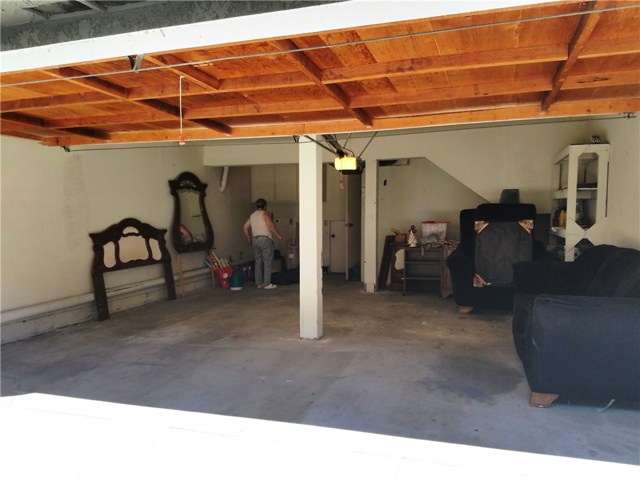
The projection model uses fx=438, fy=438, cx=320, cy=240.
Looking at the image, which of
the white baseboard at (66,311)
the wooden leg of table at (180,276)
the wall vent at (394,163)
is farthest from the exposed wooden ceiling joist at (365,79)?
the wall vent at (394,163)

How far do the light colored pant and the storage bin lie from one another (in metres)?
2.72

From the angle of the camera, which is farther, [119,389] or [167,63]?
[119,389]

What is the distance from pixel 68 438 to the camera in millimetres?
2719

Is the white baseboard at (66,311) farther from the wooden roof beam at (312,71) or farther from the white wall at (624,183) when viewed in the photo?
the white wall at (624,183)

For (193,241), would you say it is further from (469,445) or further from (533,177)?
(469,445)

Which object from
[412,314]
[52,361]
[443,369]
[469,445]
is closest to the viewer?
[469,445]

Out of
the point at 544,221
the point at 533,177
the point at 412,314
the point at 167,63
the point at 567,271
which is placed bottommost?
the point at 412,314

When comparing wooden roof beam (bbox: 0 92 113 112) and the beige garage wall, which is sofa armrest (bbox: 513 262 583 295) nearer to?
the beige garage wall

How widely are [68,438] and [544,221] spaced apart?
680 cm

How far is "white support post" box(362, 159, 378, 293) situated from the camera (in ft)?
24.3

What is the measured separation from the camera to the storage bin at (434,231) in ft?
24.5

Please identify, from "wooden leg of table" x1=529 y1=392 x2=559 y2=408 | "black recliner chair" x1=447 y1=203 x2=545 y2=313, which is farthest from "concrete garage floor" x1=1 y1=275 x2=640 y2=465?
"black recliner chair" x1=447 y1=203 x2=545 y2=313

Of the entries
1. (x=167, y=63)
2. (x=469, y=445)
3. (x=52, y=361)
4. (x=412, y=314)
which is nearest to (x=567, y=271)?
(x=412, y=314)

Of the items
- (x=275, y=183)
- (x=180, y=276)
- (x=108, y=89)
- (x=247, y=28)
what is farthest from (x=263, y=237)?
(x=247, y=28)
